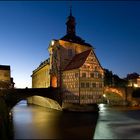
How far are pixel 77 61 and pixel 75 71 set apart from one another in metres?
2.64

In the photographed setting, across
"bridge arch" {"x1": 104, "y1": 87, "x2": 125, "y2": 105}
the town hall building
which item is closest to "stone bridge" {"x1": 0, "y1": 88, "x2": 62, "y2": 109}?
the town hall building

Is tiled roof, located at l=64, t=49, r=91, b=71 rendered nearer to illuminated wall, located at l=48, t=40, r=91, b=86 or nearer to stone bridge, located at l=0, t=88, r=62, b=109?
illuminated wall, located at l=48, t=40, r=91, b=86

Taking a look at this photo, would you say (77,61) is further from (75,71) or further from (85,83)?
(85,83)

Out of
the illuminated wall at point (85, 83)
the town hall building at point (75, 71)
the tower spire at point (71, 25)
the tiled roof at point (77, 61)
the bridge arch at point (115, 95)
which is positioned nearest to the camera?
the illuminated wall at point (85, 83)

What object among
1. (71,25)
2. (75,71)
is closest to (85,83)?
(75,71)

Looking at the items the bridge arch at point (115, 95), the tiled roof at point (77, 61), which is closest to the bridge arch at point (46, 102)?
the tiled roof at point (77, 61)

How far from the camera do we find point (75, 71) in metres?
38.7

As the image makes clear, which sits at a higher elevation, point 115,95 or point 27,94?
point 27,94

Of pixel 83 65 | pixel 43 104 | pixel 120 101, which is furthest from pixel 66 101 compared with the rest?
pixel 120 101

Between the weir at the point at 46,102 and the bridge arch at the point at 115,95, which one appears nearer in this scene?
the weir at the point at 46,102

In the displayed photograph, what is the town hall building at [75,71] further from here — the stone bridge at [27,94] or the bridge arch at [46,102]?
the bridge arch at [46,102]

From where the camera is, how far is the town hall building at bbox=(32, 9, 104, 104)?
38.3m

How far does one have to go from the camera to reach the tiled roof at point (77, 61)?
127 feet

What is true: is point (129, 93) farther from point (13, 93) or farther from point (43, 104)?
point (13, 93)
